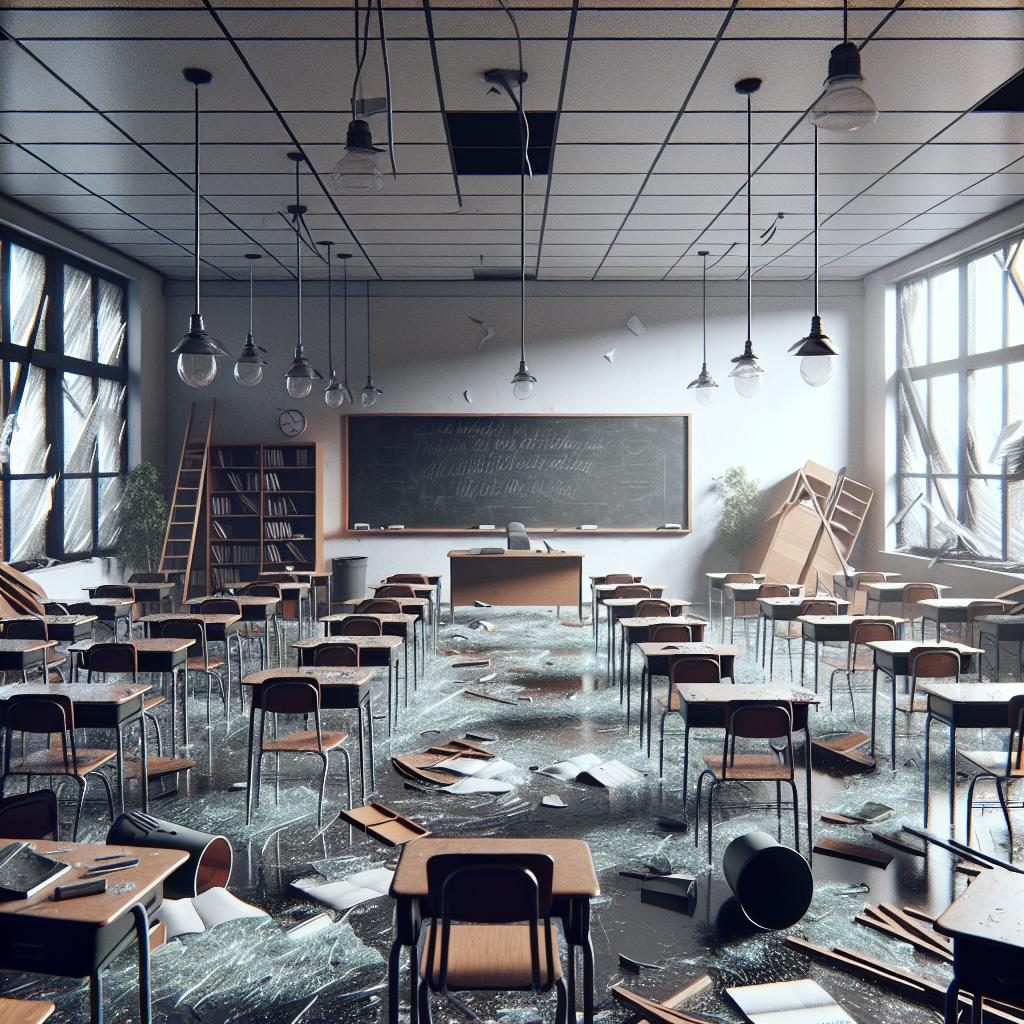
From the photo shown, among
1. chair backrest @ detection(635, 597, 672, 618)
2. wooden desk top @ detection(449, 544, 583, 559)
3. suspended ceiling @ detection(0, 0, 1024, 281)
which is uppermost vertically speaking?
suspended ceiling @ detection(0, 0, 1024, 281)

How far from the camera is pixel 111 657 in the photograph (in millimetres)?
4785

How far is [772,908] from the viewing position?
125 inches

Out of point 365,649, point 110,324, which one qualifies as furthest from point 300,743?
point 110,324

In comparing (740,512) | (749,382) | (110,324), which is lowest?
(740,512)

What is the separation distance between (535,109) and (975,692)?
14.9 feet

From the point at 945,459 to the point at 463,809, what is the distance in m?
7.93

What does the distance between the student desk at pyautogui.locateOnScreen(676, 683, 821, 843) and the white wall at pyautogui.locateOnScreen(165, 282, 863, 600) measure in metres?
7.33

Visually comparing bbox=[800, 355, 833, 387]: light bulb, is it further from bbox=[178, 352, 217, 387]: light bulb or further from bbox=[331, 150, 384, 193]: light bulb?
bbox=[178, 352, 217, 387]: light bulb

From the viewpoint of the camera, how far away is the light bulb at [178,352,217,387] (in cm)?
505

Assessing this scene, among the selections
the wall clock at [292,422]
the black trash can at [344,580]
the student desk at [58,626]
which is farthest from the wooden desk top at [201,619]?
the wall clock at [292,422]

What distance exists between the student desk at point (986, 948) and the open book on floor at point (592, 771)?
283 centimetres

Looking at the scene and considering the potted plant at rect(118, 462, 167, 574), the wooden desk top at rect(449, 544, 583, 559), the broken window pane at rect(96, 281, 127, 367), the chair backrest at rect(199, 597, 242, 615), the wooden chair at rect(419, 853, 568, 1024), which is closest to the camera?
the wooden chair at rect(419, 853, 568, 1024)

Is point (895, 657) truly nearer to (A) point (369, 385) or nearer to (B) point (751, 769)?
(B) point (751, 769)

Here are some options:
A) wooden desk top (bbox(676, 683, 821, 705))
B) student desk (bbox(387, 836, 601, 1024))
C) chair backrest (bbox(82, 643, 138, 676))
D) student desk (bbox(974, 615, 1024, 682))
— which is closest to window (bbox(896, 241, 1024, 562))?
student desk (bbox(974, 615, 1024, 682))
